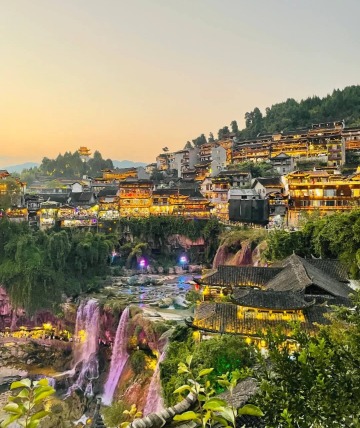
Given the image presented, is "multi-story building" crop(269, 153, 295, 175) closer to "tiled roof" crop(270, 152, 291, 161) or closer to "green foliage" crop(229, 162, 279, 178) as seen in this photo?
"tiled roof" crop(270, 152, 291, 161)

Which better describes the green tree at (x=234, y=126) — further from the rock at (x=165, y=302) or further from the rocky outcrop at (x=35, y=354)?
the rocky outcrop at (x=35, y=354)

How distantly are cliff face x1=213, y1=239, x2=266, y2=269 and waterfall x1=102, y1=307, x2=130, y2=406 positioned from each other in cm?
933

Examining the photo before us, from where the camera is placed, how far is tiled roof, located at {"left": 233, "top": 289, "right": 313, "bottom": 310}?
56.1ft

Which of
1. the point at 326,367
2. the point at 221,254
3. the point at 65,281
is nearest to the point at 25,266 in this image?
the point at 65,281

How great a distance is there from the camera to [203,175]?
2985 inches

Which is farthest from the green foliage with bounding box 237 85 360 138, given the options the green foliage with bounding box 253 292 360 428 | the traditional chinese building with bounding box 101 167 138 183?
the green foliage with bounding box 253 292 360 428

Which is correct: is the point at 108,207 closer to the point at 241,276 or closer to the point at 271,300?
the point at 241,276

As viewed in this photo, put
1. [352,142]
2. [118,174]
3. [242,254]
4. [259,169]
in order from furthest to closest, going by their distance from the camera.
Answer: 1. [118,174]
2. [259,169]
3. [352,142]
4. [242,254]

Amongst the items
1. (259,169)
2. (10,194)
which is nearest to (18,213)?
(10,194)

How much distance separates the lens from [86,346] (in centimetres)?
3478

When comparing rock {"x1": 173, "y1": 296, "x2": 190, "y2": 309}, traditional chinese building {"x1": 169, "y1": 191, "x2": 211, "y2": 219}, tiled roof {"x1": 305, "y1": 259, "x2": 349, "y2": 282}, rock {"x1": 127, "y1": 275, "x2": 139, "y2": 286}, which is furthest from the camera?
traditional chinese building {"x1": 169, "y1": 191, "x2": 211, "y2": 219}

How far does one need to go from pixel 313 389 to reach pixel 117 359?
90.3 feet

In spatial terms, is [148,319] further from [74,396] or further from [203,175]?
[203,175]

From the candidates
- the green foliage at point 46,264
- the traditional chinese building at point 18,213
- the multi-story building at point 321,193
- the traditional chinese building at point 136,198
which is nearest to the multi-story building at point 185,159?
the traditional chinese building at point 136,198
